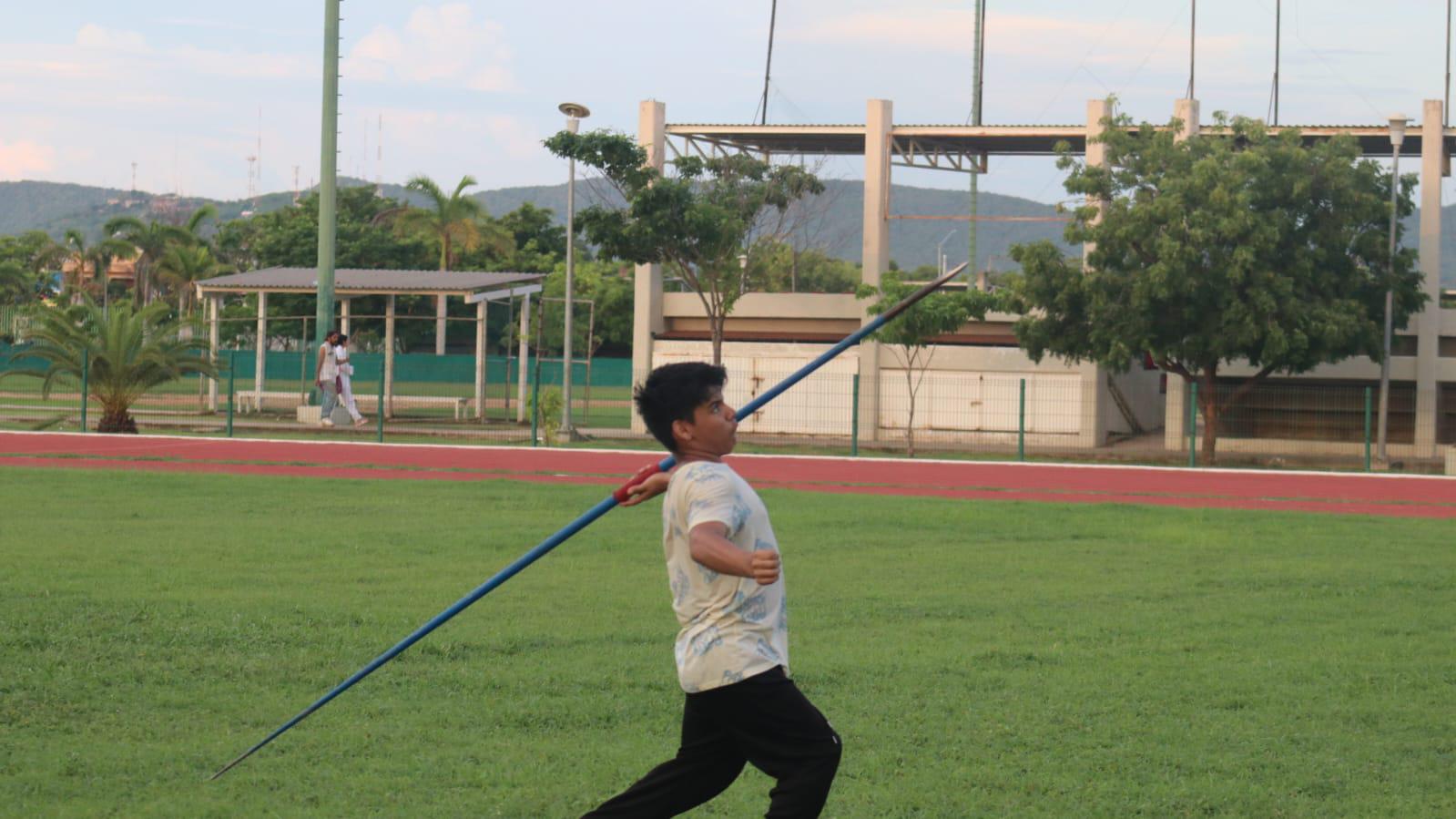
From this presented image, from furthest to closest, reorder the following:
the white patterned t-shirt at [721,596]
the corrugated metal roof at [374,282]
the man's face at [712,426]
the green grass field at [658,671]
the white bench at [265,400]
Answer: the white bench at [265,400] < the corrugated metal roof at [374,282] < the green grass field at [658,671] < the man's face at [712,426] < the white patterned t-shirt at [721,596]

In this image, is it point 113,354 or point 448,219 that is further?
point 448,219

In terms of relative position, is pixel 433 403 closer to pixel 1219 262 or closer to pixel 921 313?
pixel 921 313

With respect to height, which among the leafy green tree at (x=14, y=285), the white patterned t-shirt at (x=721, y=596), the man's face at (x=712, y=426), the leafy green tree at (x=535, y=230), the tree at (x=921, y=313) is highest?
the leafy green tree at (x=535, y=230)

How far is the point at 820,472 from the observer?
877 inches

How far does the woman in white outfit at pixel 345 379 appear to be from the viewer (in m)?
28.7

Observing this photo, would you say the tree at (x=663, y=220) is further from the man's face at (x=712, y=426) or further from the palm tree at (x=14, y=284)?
the palm tree at (x=14, y=284)

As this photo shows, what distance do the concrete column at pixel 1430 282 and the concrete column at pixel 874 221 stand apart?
10416mm

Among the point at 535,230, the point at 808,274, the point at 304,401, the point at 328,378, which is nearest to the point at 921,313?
the point at 328,378

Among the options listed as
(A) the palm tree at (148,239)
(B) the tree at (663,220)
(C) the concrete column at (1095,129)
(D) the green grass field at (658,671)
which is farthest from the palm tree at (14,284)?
(D) the green grass field at (658,671)

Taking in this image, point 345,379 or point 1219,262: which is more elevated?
point 1219,262

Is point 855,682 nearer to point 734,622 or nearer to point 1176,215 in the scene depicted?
point 734,622

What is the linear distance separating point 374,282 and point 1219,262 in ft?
57.1

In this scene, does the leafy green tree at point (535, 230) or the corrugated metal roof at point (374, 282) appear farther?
the leafy green tree at point (535, 230)

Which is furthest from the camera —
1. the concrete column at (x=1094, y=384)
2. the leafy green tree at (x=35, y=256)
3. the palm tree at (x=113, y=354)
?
the leafy green tree at (x=35, y=256)
